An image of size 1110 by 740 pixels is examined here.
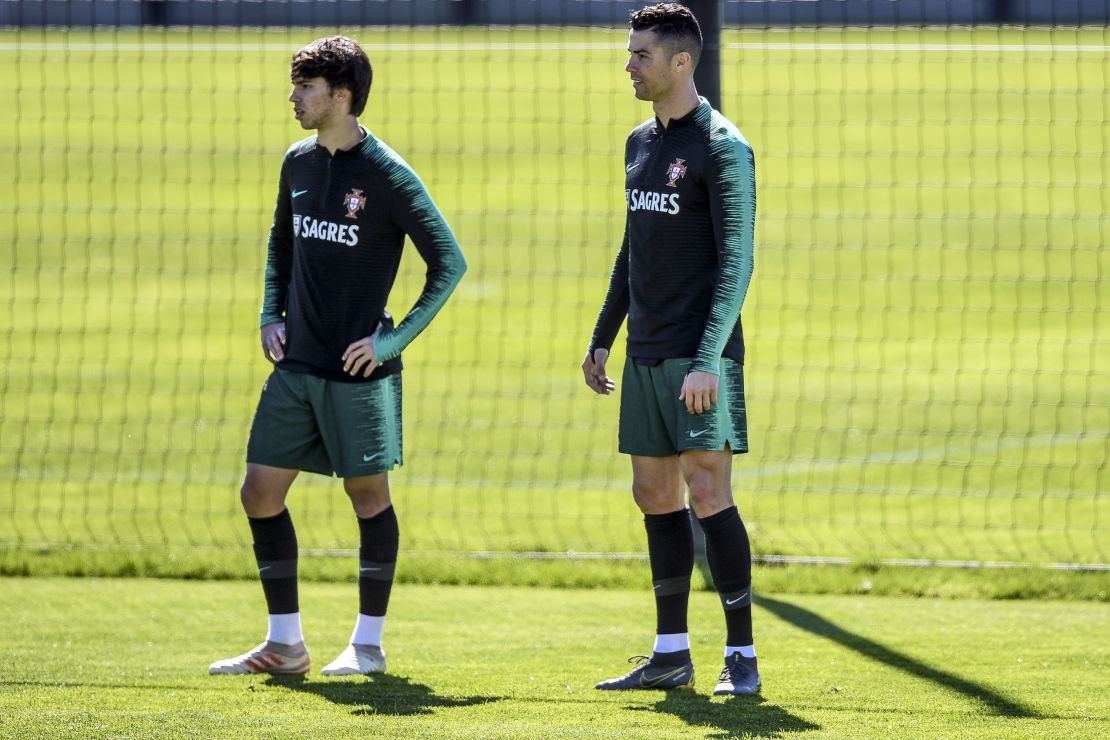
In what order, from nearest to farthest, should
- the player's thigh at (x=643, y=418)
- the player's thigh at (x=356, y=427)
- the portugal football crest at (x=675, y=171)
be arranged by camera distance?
the portugal football crest at (x=675, y=171) → the player's thigh at (x=643, y=418) → the player's thigh at (x=356, y=427)

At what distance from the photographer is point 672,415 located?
4.72 meters

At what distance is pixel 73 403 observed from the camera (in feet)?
38.5

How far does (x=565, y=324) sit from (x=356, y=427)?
36.1 feet

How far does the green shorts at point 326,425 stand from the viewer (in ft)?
16.4

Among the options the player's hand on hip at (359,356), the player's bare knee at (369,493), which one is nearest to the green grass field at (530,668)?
the player's bare knee at (369,493)

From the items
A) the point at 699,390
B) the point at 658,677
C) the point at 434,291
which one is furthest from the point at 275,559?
the point at 699,390

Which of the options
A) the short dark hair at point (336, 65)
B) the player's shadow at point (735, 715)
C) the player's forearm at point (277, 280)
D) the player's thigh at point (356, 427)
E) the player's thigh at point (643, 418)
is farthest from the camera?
the player's forearm at point (277, 280)

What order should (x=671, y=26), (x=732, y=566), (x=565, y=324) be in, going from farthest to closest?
(x=565, y=324) → (x=732, y=566) → (x=671, y=26)

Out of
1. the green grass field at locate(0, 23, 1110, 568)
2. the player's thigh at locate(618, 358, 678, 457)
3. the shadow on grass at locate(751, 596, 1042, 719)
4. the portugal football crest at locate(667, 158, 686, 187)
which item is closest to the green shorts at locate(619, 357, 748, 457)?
the player's thigh at locate(618, 358, 678, 457)

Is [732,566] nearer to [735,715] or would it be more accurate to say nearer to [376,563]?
[735,715]

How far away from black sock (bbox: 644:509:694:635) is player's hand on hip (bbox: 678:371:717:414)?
0.51 metres

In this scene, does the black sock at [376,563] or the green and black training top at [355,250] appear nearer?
the green and black training top at [355,250]

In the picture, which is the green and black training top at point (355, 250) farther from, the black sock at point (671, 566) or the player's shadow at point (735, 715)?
the player's shadow at point (735, 715)

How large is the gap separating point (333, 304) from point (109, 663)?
1.38 meters
